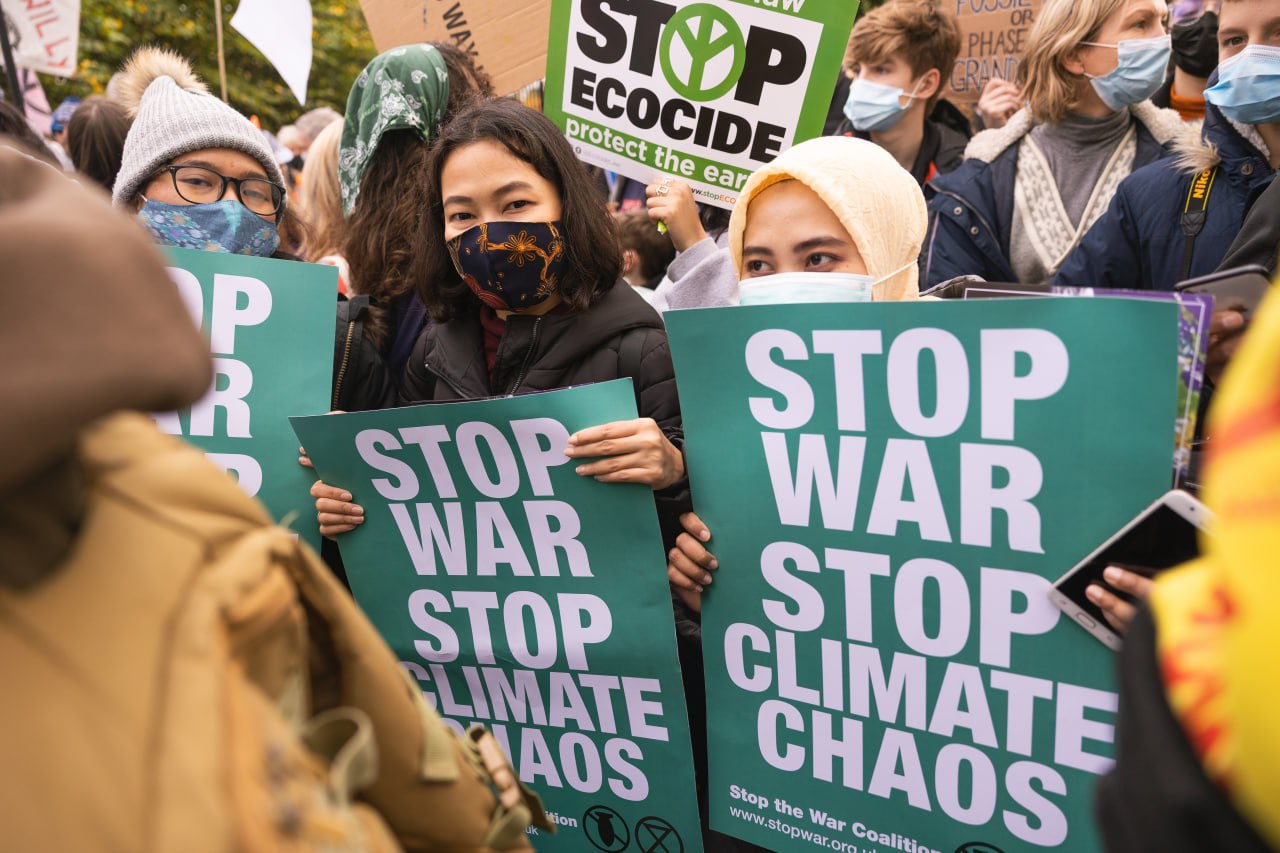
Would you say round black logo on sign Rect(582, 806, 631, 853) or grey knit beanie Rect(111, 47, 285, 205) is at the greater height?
grey knit beanie Rect(111, 47, 285, 205)

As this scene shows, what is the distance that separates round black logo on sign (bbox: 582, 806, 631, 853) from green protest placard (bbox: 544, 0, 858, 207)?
1.87 meters

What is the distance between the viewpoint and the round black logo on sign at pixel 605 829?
88.2 inches

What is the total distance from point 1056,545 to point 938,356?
15.2 inches

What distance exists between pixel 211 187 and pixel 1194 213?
116 inches

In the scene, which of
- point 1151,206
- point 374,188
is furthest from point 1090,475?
point 374,188

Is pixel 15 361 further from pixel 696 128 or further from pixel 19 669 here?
pixel 696 128

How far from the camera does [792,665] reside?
6.47 feet

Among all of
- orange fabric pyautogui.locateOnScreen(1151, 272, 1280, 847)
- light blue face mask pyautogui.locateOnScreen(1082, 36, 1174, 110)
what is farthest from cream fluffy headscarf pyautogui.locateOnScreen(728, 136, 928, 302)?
light blue face mask pyautogui.locateOnScreen(1082, 36, 1174, 110)

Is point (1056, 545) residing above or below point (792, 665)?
above

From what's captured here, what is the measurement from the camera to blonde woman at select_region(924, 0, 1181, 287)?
3.62 meters

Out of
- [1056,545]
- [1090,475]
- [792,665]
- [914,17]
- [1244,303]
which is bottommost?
[792,665]

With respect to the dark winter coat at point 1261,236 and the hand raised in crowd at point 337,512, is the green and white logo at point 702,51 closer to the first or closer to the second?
the dark winter coat at point 1261,236

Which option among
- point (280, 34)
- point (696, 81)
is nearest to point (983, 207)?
point (696, 81)

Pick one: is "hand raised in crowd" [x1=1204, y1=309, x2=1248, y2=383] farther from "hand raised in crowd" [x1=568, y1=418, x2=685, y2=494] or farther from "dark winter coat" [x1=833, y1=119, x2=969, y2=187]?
"dark winter coat" [x1=833, y1=119, x2=969, y2=187]
